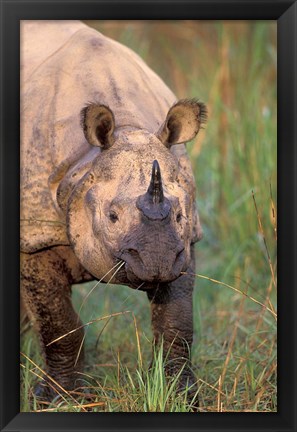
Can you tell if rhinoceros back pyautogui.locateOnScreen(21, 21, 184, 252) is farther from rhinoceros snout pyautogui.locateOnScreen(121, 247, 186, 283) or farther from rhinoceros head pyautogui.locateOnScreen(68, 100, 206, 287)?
rhinoceros snout pyautogui.locateOnScreen(121, 247, 186, 283)

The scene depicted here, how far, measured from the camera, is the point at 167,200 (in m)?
5.26

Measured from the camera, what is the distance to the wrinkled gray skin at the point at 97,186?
527 cm

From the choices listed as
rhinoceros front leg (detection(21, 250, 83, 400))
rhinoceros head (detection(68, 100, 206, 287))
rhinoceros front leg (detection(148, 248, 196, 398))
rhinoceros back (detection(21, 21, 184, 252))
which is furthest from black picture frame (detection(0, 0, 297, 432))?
rhinoceros front leg (detection(21, 250, 83, 400))

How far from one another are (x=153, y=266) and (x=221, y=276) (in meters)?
3.36

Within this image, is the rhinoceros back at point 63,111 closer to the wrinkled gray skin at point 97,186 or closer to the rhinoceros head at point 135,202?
the wrinkled gray skin at point 97,186

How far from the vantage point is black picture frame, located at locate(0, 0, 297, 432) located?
17.2 feet

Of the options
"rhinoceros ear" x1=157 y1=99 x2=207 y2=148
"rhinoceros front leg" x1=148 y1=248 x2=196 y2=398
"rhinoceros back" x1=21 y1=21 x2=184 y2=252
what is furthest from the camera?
"rhinoceros front leg" x1=148 y1=248 x2=196 y2=398

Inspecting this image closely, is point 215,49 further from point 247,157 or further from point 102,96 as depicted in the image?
point 102,96

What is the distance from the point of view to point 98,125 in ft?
18.3

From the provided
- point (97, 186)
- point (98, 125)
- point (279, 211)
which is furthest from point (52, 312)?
point (279, 211)

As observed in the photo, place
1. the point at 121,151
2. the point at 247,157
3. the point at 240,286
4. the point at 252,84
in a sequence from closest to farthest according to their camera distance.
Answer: the point at 121,151 → the point at 240,286 → the point at 247,157 → the point at 252,84

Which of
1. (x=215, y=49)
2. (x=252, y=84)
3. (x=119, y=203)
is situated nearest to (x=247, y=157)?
(x=252, y=84)

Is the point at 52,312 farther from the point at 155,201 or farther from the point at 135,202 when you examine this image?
the point at 155,201
